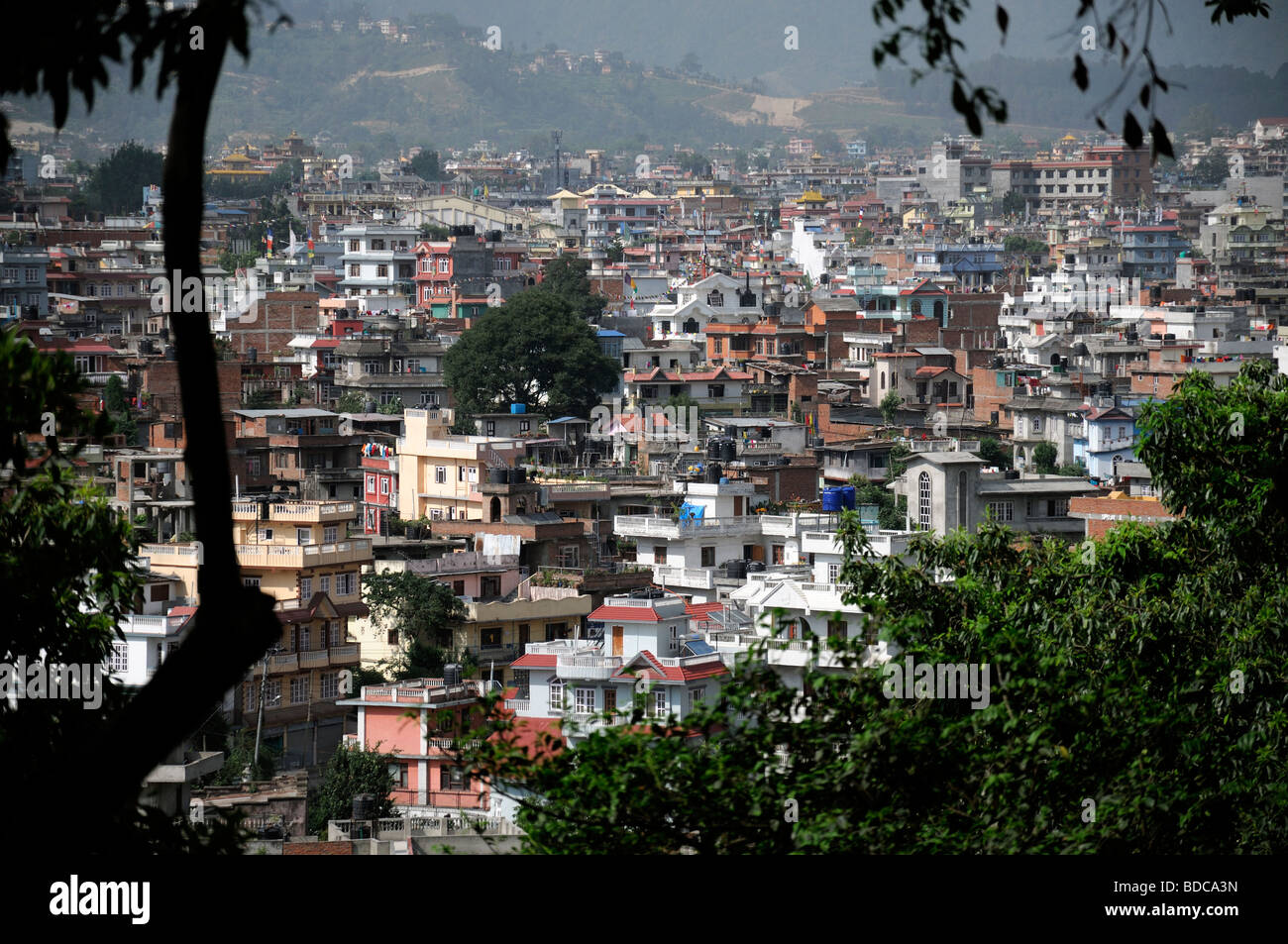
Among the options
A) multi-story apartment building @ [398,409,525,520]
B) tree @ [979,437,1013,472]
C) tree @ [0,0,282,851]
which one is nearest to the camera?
tree @ [0,0,282,851]

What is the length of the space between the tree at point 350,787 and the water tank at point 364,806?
42mm

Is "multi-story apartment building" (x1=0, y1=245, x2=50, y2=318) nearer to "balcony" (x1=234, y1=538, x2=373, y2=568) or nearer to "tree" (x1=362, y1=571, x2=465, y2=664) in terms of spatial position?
"tree" (x1=362, y1=571, x2=465, y2=664)

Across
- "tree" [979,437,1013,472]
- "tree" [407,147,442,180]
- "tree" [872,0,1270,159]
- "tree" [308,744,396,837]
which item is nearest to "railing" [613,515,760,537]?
"tree" [308,744,396,837]

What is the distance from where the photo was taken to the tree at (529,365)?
1634 inches

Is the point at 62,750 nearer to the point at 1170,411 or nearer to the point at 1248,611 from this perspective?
the point at 1248,611

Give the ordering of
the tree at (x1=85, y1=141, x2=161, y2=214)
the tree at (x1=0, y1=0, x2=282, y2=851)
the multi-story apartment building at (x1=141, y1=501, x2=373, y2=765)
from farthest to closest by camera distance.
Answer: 1. the tree at (x1=85, y1=141, x2=161, y2=214)
2. the multi-story apartment building at (x1=141, y1=501, x2=373, y2=765)
3. the tree at (x1=0, y1=0, x2=282, y2=851)

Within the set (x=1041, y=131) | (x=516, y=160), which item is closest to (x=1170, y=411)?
(x=516, y=160)

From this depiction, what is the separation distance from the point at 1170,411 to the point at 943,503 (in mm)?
14175

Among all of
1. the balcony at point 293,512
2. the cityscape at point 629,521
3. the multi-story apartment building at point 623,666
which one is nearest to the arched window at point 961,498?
the cityscape at point 629,521

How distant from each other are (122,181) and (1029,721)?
2915 inches

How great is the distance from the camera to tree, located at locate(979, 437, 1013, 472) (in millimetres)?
33938

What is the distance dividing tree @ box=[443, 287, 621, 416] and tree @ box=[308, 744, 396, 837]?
81.0 ft
